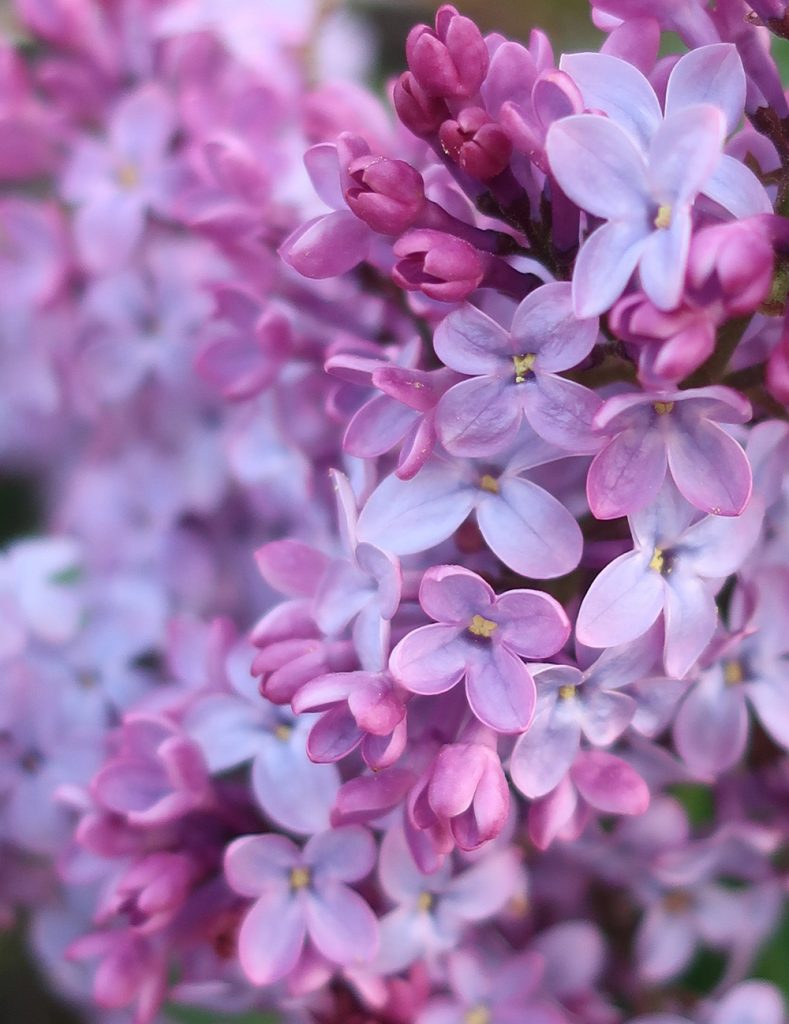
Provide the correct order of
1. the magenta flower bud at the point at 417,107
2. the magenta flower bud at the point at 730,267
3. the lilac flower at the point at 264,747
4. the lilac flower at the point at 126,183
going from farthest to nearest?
the lilac flower at the point at 126,183 → the lilac flower at the point at 264,747 → the magenta flower bud at the point at 417,107 → the magenta flower bud at the point at 730,267

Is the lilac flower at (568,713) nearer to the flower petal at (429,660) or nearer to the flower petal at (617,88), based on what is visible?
the flower petal at (429,660)

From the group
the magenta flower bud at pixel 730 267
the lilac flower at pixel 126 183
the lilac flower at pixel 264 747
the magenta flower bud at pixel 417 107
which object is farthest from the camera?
the lilac flower at pixel 126 183

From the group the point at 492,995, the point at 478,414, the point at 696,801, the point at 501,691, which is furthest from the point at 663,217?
the point at 696,801

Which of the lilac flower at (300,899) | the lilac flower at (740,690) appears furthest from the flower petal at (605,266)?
the lilac flower at (300,899)

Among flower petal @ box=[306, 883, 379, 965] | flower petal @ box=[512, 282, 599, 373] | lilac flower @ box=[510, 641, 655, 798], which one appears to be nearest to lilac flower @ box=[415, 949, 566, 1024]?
flower petal @ box=[306, 883, 379, 965]

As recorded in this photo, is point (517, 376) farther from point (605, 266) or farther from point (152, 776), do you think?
point (152, 776)

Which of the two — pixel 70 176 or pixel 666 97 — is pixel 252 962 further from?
pixel 70 176
